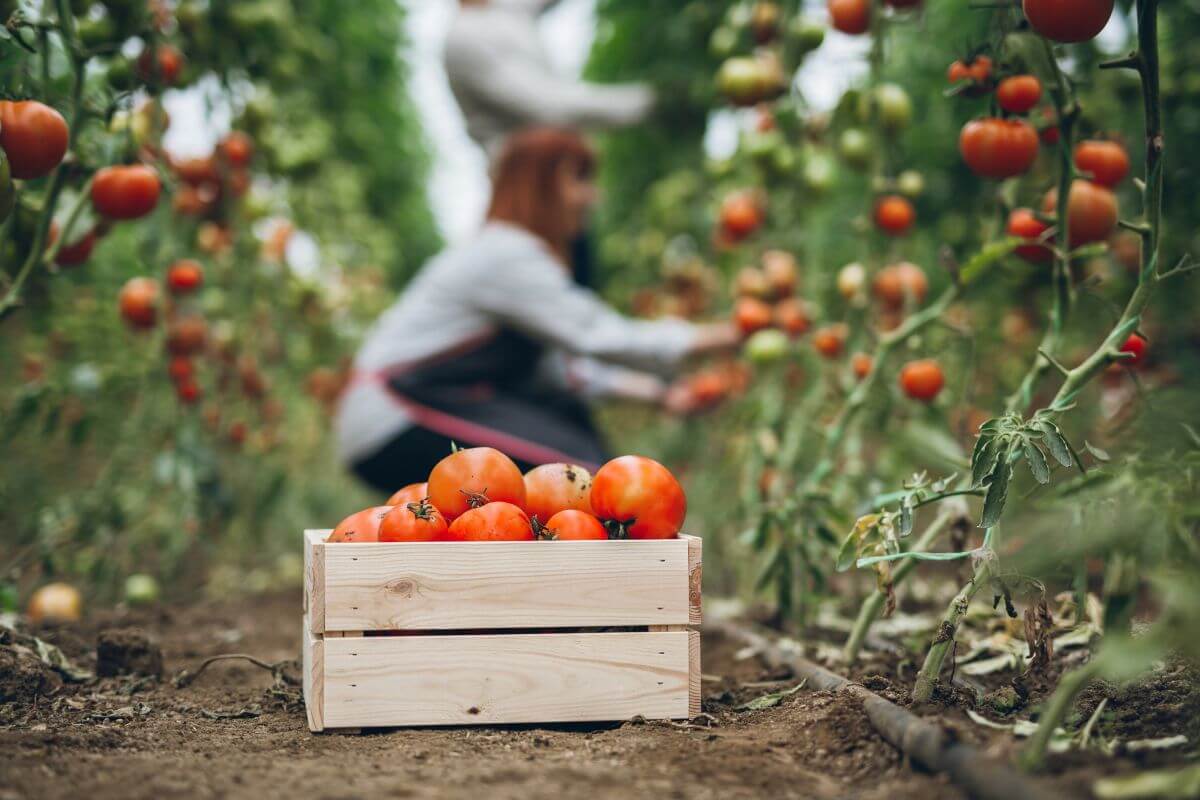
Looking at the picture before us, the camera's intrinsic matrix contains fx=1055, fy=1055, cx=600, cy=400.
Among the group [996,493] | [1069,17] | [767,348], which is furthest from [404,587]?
[767,348]

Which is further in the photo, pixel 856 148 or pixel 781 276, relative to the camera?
pixel 781 276

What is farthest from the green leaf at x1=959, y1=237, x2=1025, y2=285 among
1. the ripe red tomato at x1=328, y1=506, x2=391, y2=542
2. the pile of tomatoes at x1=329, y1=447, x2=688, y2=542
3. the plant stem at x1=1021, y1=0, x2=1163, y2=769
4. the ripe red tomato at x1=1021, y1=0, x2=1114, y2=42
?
the ripe red tomato at x1=328, y1=506, x2=391, y2=542

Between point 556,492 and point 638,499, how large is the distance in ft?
0.65

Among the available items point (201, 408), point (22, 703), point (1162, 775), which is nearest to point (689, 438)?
point (201, 408)

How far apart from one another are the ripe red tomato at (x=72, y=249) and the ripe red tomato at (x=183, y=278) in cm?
113

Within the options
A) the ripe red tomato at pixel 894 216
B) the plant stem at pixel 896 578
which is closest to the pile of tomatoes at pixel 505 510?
the plant stem at pixel 896 578

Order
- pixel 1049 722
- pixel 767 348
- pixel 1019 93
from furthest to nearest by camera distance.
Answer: pixel 767 348
pixel 1019 93
pixel 1049 722

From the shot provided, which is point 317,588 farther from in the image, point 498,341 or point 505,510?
point 498,341

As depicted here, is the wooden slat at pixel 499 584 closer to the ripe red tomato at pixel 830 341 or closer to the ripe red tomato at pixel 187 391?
the ripe red tomato at pixel 830 341

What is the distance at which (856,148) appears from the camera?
293 cm

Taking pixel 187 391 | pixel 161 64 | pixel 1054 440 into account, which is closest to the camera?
pixel 1054 440

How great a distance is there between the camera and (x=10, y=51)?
6.30 ft

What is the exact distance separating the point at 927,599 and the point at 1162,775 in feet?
6.71

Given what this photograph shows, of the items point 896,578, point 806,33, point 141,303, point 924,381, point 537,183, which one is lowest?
point 896,578
